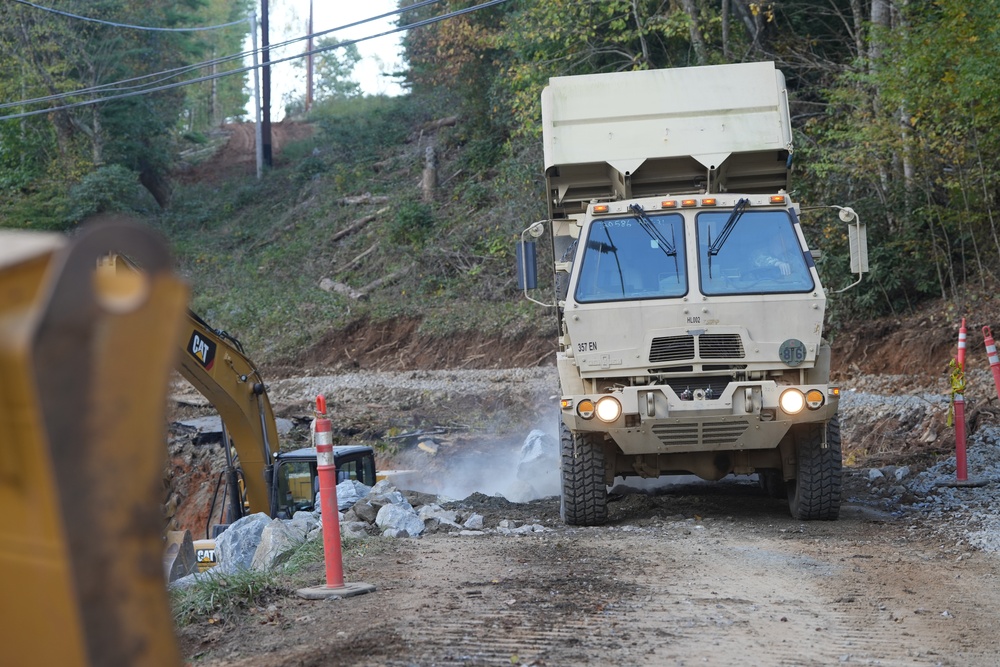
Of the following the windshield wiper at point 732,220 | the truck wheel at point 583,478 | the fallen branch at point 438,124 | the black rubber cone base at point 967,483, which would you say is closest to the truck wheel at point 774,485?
the black rubber cone base at point 967,483

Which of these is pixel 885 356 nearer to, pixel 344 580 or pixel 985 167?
pixel 985 167

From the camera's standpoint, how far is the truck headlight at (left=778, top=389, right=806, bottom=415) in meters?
8.12

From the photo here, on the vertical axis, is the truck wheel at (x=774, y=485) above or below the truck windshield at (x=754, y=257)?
below

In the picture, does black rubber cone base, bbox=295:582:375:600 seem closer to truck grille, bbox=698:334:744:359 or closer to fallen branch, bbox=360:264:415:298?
truck grille, bbox=698:334:744:359

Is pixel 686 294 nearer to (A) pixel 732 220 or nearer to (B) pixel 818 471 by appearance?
(A) pixel 732 220

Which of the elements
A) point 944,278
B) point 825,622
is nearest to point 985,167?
point 944,278

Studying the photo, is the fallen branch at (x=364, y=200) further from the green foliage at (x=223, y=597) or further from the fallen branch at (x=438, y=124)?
the green foliage at (x=223, y=597)

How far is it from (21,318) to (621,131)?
8631mm

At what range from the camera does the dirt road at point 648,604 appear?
4.71m

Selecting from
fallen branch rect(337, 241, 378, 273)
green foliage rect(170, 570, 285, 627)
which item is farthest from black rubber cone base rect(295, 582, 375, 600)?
fallen branch rect(337, 241, 378, 273)

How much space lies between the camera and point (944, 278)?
1788 centimetres

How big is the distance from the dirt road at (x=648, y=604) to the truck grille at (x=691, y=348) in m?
1.42

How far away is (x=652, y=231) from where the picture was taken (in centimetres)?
Answer: 879

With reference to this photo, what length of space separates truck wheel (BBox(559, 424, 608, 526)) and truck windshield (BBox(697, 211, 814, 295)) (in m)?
1.64
